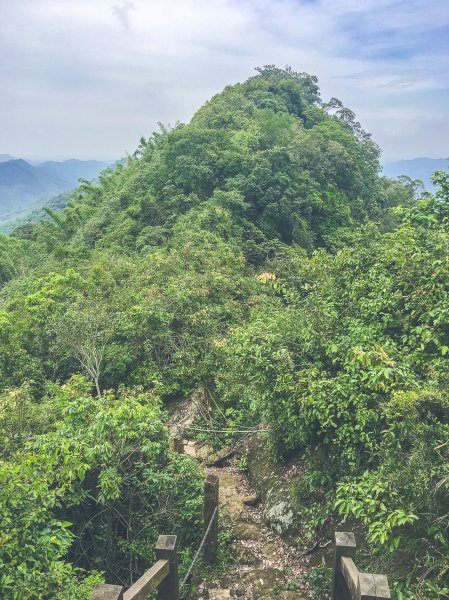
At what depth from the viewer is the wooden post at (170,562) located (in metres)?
4.54

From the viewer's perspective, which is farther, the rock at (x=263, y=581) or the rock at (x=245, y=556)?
the rock at (x=245, y=556)

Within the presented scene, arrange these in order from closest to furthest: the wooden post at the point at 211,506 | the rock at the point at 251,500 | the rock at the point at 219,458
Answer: the wooden post at the point at 211,506 < the rock at the point at 251,500 < the rock at the point at 219,458

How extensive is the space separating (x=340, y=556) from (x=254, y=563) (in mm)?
3220

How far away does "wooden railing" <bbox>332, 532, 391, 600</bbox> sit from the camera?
11.1 ft

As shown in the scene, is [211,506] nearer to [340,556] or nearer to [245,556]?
[245,556]

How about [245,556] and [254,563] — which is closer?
[254,563]

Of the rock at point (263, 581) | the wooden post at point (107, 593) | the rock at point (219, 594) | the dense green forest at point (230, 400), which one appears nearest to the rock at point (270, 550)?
the rock at point (263, 581)

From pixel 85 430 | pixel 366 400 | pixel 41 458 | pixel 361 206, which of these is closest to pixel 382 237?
pixel 366 400

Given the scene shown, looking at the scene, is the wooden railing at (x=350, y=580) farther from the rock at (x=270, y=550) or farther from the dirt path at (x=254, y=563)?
the rock at (x=270, y=550)

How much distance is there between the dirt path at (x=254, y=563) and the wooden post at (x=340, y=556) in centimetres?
207

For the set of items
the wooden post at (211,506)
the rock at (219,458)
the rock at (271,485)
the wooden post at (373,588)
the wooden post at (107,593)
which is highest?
the wooden post at (373,588)

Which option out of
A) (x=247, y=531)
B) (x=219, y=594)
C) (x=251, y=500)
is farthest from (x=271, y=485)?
(x=219, y=594)

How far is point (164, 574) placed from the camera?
14.5 ft

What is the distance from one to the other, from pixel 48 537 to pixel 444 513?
4.15 m
